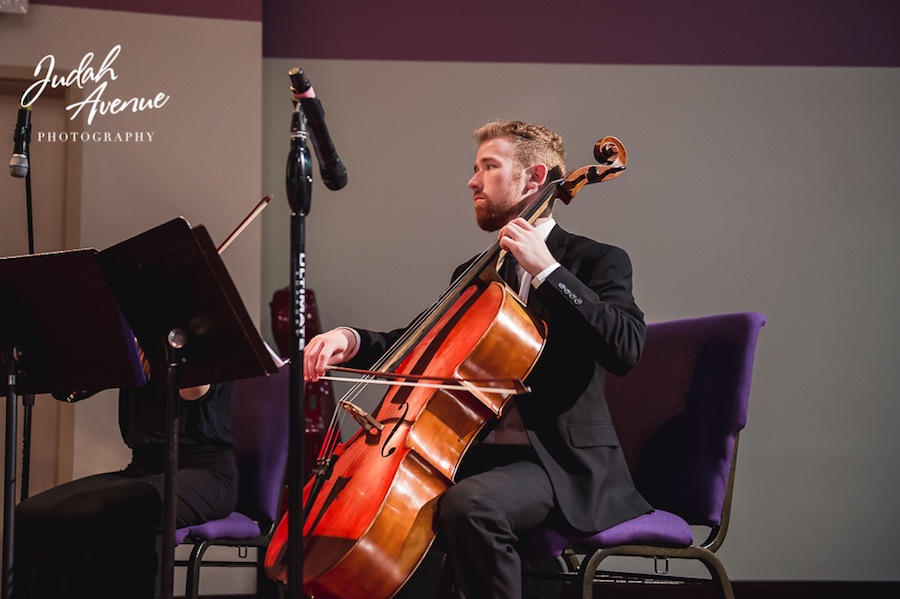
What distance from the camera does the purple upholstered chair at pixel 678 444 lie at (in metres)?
1.91

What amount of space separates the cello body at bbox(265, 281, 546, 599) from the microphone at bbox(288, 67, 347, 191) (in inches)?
16.6

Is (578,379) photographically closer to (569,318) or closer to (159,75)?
(569,318)

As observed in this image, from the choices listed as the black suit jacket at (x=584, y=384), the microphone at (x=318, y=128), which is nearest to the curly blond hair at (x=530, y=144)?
the black suit jacket at (x=584, y=384)

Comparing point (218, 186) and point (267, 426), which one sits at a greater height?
point (218, 186)

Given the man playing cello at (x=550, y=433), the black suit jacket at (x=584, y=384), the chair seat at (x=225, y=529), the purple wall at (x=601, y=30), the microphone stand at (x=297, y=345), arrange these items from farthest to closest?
the purple wall at (x=601, y=30), the chair seat at (x=225, y=529), the black suit jacket at (x=584, y=384), the man playing cello at (x=550, y=433), the microphone stand at (x=297, y=345)

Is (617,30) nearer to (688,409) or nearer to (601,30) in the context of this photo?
(601,30)

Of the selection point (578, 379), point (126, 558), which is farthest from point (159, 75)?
point (578, 379)

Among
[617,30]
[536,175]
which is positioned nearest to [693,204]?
[617,30]

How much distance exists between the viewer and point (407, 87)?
12.1 ft

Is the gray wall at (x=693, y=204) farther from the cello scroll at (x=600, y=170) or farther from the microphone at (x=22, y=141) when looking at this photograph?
the cello scroll at (x=600, y=170)

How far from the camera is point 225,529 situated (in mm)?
2252

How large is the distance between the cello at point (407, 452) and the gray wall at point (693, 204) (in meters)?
1.68

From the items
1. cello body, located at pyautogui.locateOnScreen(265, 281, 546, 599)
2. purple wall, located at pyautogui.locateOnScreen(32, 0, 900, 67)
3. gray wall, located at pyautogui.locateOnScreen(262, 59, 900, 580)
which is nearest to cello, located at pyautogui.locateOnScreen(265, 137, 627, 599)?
cello body, located at pyautogui.locateOnScreen(265, 281, 546, 599)

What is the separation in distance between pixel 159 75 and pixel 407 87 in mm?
950
